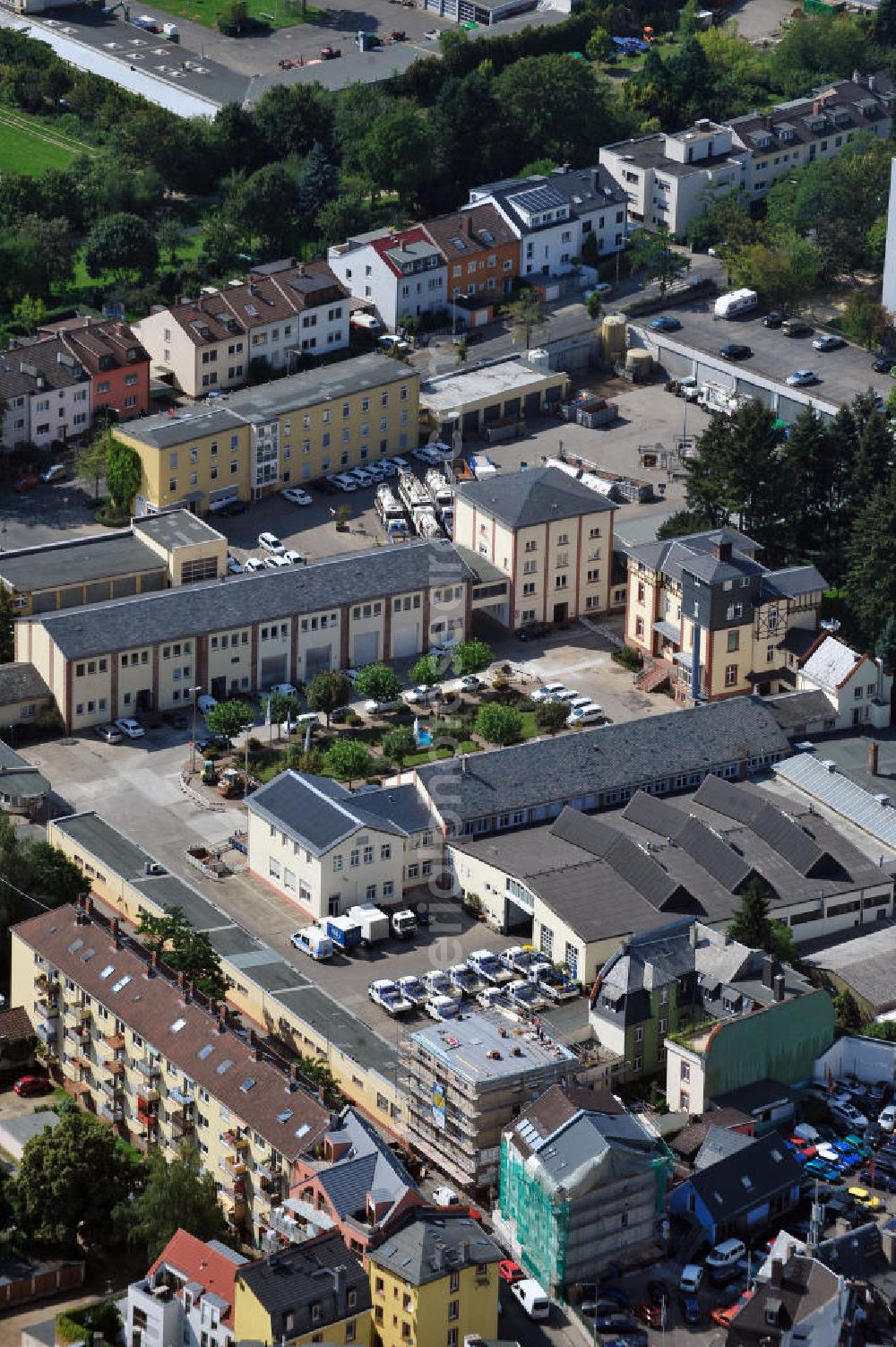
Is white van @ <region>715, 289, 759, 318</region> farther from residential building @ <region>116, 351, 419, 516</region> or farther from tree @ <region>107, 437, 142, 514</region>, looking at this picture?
tree @ <region>107, 437, 142, 514</region>

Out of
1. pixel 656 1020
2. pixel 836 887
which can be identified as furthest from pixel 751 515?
pixel 656 1020

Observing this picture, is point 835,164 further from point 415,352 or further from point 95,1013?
point 95,1013

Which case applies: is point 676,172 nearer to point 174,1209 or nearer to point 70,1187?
point 70,1187

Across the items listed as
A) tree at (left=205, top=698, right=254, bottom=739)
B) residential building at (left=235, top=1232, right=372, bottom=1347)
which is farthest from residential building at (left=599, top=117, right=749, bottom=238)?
residential building at (left=235, top=1232, right=372, bottom=1347)

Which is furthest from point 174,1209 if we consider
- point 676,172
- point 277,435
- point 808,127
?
point 808,127

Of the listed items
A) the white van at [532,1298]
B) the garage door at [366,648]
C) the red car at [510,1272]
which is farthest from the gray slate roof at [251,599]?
the white van at [532,1298]

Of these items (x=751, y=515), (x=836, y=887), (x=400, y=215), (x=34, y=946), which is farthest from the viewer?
(x=400, y=215)

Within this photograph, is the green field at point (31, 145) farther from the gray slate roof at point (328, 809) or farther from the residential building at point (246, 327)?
the gray slate roof at point (328, 809)
